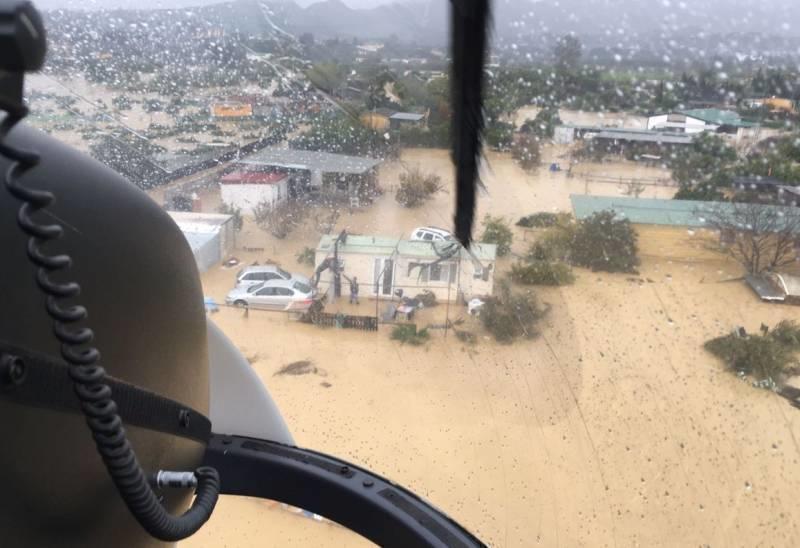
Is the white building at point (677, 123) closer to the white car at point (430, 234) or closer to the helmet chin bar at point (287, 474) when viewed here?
the white car at point (430, 234)

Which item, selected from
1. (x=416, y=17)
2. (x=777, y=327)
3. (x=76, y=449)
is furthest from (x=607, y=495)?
(x=76, y=449)

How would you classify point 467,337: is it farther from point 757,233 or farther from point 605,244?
point 757,233

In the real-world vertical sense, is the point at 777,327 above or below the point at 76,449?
below

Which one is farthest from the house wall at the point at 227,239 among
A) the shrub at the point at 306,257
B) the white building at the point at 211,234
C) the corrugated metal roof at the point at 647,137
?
the corrugated metal roof at the point at 647,137

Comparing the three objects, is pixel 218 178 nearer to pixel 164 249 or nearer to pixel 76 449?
pixel 164 249

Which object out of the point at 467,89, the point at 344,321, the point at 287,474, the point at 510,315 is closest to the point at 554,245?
the point at 510,315

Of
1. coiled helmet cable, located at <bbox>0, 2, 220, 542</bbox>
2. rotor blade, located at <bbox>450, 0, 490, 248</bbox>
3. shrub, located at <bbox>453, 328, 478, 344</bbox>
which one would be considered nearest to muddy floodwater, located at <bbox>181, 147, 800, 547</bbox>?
shrub, located at <bbox>453, 328, 478, 344</bbox>

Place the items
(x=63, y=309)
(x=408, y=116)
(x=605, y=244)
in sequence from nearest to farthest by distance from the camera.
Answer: (x=63, y=309)
(x=408, y=116)
(x=605, y=244)
